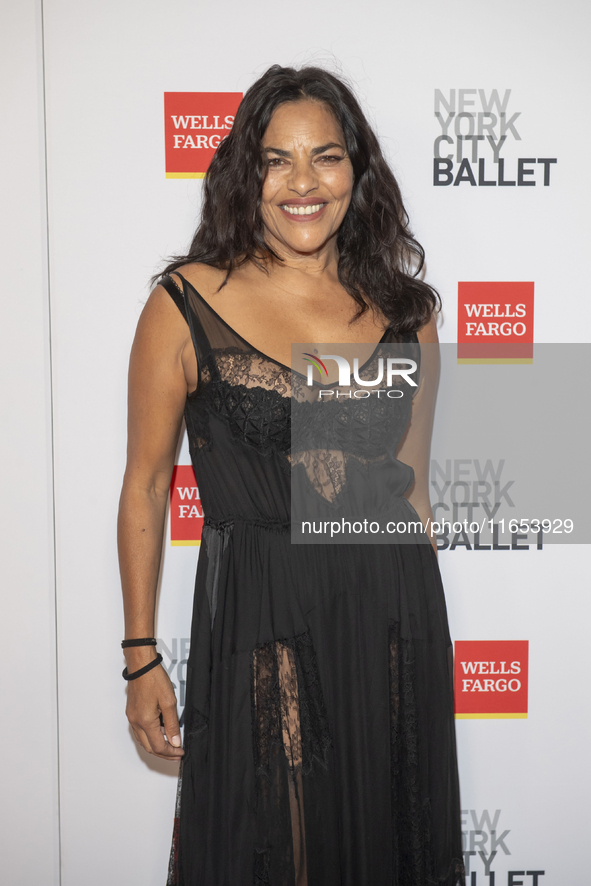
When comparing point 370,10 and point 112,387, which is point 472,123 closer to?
point 370,10

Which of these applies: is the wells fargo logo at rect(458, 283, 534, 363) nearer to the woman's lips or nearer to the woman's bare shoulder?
the woman's lips

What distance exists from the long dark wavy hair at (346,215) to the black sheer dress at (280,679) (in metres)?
0.18

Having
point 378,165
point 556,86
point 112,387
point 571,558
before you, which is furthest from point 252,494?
point 556,86

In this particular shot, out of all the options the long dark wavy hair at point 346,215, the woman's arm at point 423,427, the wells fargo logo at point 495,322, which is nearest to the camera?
the long dark wavy hair at point 346,215

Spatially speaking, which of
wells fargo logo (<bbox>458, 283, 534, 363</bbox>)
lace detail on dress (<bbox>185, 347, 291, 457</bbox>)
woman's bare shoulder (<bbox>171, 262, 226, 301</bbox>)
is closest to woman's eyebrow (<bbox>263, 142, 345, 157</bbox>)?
woman's bare shoulder (<bbox>171, 262, 226, 301</bbox>)

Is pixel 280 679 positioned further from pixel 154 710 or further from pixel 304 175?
pixel 304 175

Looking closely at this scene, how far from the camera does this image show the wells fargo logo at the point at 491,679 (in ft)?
5.56

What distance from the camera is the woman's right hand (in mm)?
1232

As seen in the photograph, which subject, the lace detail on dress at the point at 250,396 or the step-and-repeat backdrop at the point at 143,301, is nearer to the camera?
the lace detail on dress at the point at 250,396

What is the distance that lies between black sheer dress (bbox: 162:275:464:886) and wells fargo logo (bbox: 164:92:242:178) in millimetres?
462

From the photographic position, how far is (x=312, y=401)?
48.0 inches

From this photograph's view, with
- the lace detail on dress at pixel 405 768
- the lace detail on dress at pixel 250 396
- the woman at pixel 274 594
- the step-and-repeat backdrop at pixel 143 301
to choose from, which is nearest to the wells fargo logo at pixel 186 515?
the step-and-repeat backdrop at pixel 143 301

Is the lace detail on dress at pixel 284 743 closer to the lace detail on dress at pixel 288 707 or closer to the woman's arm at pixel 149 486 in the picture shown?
the lace detail on dress at pixel 288 707

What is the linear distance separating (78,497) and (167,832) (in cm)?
→ 82
